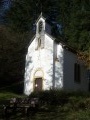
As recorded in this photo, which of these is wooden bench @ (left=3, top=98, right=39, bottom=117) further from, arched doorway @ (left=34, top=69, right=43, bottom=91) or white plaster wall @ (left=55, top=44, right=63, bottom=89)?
arched doorway @ (left=34, top=69, right=43, bottom=91)

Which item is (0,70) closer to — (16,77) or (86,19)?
(16,77)

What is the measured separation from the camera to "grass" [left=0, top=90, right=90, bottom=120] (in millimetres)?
21809

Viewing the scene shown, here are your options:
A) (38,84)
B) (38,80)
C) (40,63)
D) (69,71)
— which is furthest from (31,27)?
(69,71)

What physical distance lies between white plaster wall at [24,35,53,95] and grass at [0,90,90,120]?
21.7 ft

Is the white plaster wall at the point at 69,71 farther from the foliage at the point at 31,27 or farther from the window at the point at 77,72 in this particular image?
the foliage at the point at 31,27

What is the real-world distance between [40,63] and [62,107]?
14295 mm

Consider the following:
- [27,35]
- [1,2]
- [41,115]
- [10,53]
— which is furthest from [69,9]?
[41,115]

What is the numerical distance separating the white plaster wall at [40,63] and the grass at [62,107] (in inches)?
260

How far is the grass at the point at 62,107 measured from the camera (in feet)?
71.6

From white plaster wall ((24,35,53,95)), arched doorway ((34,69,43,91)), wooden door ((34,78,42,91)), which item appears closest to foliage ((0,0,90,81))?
white plaster wall ((24,35,53,95))

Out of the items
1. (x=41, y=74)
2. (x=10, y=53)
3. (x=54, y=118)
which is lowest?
(x=54, y=118)

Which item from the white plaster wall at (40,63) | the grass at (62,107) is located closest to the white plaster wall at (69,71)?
the white plaster wall at (40,63)

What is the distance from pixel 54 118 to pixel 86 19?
21.6 m

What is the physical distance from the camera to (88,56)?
109ft
